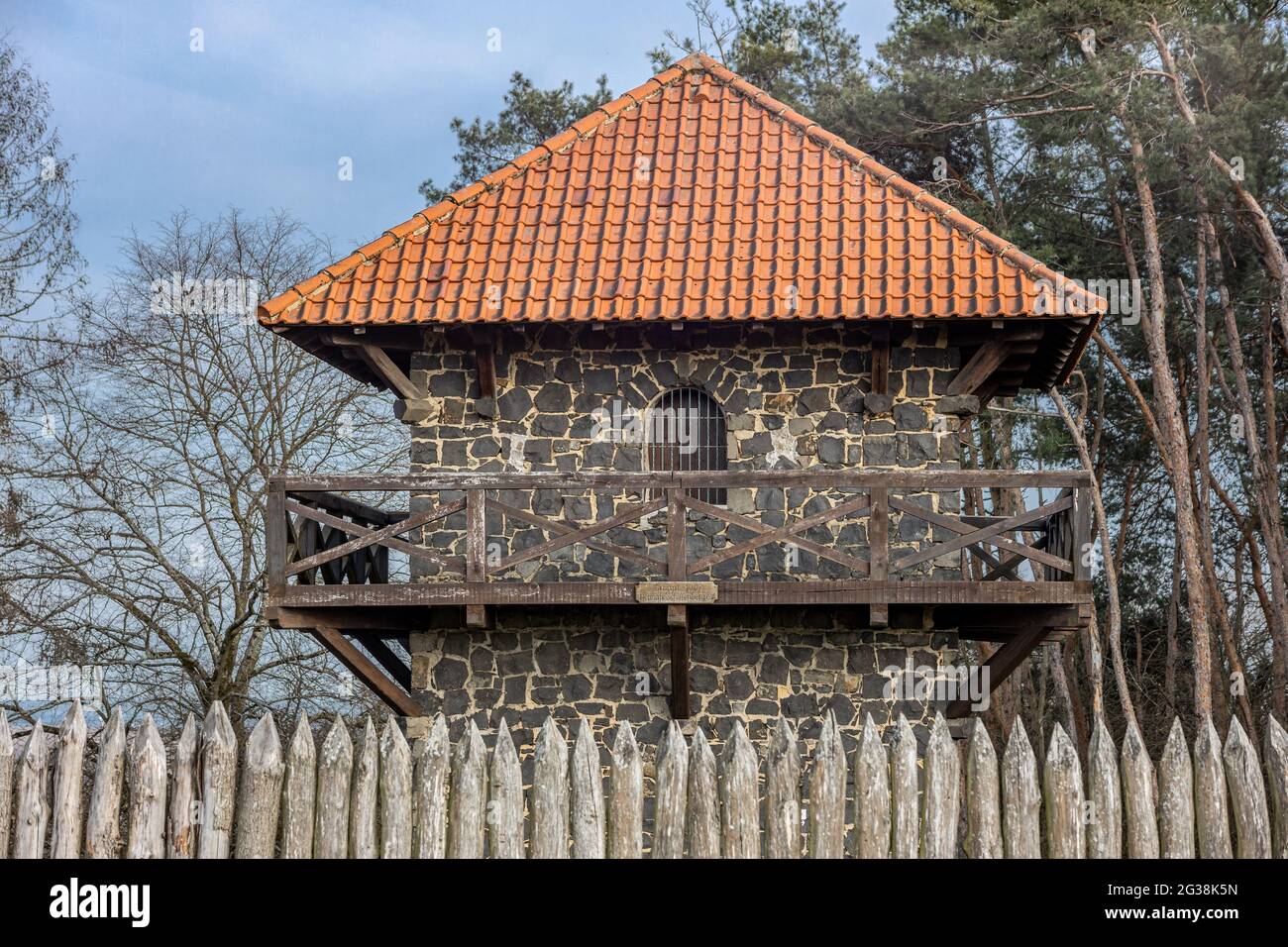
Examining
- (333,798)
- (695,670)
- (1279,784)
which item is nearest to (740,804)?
(333,798)

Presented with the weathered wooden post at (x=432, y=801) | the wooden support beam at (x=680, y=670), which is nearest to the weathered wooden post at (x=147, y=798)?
the weathered wooden post at (x=432, y=801)

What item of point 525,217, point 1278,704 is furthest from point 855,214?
point 1278,704

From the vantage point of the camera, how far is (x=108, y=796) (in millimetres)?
5688

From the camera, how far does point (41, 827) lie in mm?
5762

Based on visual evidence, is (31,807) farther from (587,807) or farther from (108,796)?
(587,807)

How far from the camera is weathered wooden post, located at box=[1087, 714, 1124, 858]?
212 inches

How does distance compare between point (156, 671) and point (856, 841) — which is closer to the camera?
point (856, 841)

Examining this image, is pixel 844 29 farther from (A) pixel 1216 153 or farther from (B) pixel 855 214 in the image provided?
(B) pixel 855 214

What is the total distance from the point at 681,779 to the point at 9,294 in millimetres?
14499

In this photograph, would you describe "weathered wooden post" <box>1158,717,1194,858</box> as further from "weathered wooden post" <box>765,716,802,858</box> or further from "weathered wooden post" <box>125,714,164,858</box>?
"weathered wooden post" <box>125,714,164,858</box>

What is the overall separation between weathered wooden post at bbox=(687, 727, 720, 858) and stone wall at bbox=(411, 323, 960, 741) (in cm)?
637

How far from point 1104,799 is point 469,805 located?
239 cm

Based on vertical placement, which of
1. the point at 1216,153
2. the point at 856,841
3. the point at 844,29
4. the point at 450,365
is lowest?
the point at 856,841

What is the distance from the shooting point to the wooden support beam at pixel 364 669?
38.1ft
